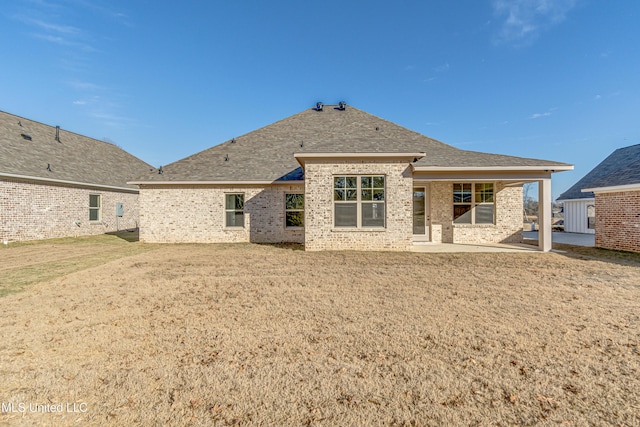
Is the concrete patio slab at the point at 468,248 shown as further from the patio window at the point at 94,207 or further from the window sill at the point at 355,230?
the patio window at the point at 94,207

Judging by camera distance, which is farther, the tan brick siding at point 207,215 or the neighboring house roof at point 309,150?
the tan brick siding at point 207,215

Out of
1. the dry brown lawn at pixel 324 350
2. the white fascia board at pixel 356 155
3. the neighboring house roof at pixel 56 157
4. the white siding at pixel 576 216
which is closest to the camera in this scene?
the dry brown lawn at pixel 324 350

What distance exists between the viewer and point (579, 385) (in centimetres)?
280

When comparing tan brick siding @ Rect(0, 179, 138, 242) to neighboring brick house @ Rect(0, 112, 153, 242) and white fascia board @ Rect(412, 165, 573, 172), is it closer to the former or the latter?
neighboring brick house @ Rect(0, 112, 153, 242)

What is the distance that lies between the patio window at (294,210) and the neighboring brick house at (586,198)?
17.5 meters

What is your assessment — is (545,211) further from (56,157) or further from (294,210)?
(56,157)

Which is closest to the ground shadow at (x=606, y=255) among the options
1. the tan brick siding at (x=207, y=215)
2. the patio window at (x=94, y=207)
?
the tan brick siding at (x=207, y=215)

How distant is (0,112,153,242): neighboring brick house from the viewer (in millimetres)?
13320

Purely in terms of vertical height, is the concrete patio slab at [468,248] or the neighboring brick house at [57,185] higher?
the neighboring brick house at [57,185]

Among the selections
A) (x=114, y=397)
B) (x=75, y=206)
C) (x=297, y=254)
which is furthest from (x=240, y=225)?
(x=114, y=397)

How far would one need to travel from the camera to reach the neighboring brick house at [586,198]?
1771 cm

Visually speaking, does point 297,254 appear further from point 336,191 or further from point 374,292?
point 374,292

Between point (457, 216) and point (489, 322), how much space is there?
9.04 metres

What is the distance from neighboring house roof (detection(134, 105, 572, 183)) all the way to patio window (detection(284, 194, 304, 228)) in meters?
0.91
